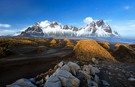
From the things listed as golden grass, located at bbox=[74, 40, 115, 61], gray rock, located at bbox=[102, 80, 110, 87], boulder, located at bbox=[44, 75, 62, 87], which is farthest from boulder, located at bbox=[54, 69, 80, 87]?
golden grass, located at bbox=[74, 40, 115, 61]

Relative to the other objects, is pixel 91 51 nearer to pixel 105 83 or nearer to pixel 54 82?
pixel 105 83

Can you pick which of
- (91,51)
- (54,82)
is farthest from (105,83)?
(91,51)

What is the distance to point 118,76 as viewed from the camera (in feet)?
79.0

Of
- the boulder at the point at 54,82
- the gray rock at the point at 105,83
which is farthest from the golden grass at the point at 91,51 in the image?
the boulder at the point at 54,82

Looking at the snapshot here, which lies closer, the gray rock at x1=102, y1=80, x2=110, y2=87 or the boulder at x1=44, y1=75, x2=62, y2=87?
the boulder at x1=44, y1=75, x2=62, y2=87

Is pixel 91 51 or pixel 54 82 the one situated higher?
pixel 54 82

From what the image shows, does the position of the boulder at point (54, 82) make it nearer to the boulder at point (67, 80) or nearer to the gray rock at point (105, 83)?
the boulder at point (67, 80)

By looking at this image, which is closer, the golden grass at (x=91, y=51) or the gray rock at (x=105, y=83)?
the gray rock at (x=105, y=83)

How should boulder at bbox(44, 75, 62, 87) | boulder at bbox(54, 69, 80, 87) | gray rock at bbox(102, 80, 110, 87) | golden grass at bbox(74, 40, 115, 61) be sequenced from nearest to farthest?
boulder at bbox(44, 75, 62, 87) → boulder at bbox(54, 69, 80, 87) → gray rock at bbox(102, 80, 110, 87) → golden grass at bbox(74, 40, 115, 61)

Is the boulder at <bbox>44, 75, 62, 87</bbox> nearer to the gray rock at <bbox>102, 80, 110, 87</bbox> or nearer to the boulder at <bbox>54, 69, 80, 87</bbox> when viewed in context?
the boulder at <bbox>54, 69, 80, 87</bbox>

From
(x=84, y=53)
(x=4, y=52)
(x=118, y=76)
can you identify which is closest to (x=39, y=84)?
(x=118, y=76)

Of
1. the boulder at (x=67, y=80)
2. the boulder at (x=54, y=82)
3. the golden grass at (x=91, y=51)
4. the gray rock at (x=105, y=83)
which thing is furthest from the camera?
the golden grass at (x=91, y=51)

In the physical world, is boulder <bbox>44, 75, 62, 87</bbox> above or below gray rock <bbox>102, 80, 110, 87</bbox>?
above

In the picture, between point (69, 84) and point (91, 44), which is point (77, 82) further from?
point (91, 44)
